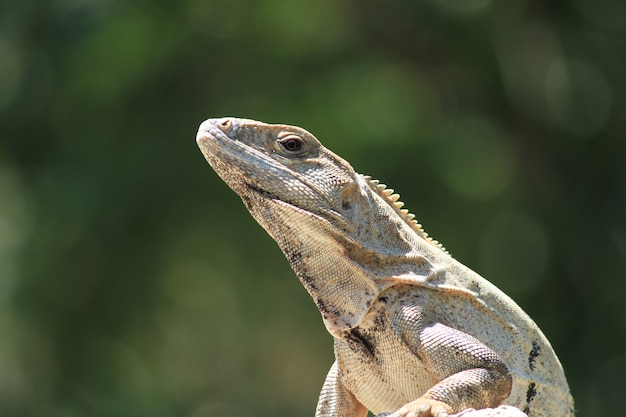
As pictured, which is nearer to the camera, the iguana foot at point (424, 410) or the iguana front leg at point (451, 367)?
the iguana foot at point (424, 410)

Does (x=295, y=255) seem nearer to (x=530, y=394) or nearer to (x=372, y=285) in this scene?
(x=372, y=285)

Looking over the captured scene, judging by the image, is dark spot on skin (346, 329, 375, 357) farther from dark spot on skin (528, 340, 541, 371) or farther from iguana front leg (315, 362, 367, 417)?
dark spot on skin (528, 340, 541, 371)

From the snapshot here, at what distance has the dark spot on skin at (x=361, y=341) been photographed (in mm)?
5691

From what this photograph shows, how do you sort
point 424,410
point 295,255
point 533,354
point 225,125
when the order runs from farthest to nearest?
1. point 533,354
2. point 225,125
3. point 295,255
4. point 424,410

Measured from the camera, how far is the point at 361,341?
5.71 m

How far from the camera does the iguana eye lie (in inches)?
231

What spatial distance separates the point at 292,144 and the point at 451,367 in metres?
1.49

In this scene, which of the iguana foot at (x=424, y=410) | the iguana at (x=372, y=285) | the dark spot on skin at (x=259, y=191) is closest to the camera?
the iguana foot at (x=424, y=410)

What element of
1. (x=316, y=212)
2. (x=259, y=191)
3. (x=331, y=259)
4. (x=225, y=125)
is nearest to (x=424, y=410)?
(x=331, y=259)

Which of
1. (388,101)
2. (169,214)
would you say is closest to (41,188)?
(169,214)

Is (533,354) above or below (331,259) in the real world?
below

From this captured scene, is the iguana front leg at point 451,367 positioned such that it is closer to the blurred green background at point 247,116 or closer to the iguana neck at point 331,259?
the iguana neck at point 331,259

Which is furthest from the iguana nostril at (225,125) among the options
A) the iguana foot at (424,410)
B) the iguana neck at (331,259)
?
the iguana foot at (424,410)

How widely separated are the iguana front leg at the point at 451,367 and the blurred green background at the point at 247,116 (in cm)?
1164
